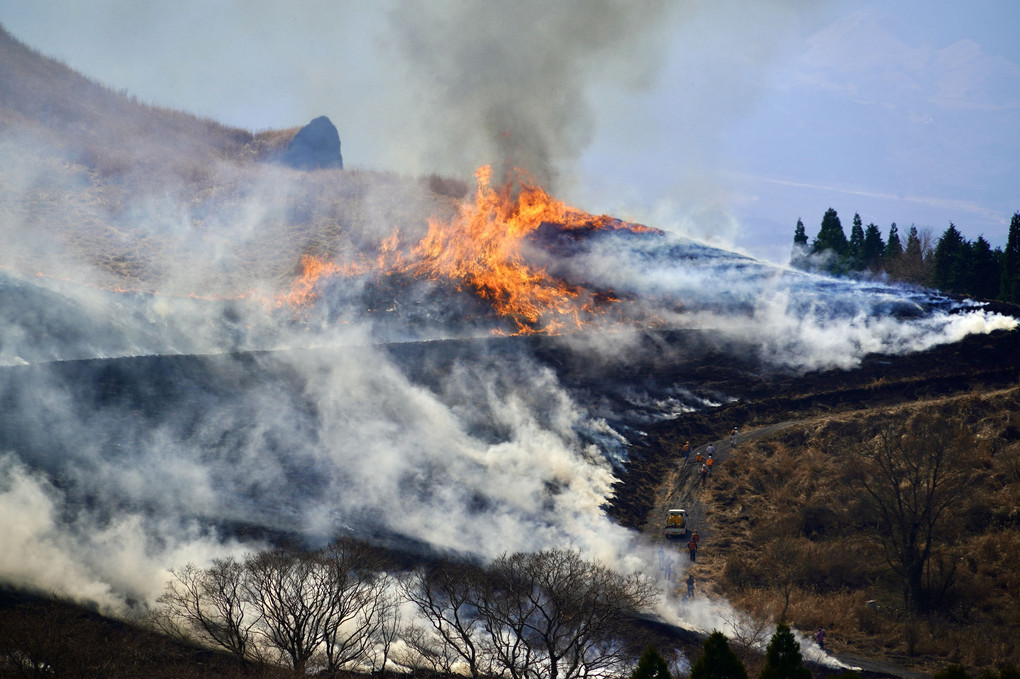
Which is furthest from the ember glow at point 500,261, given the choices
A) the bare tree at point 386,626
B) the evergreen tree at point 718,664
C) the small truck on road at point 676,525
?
the evergreen tree at point 718,664

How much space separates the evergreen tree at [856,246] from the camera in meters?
115

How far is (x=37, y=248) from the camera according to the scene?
261 ft

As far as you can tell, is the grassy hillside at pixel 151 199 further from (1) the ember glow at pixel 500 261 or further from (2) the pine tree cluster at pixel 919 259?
(2) the pine tree cluster at pixel 919 259

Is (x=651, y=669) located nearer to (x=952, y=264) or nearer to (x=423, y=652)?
(x=423, y=652)

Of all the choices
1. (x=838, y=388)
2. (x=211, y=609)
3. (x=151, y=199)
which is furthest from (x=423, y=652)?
(x=151, y=199)

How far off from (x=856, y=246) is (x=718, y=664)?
101856 mm

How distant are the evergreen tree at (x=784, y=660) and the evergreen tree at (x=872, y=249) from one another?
3656 inches

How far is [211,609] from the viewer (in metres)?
43.0

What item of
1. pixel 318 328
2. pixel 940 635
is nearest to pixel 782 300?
pixel 940 635

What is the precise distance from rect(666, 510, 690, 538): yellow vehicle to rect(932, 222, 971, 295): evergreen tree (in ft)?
188

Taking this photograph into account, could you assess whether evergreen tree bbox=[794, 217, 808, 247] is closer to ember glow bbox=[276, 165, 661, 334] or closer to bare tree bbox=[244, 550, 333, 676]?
ember glow bbox=[276, 165, 661, 334]

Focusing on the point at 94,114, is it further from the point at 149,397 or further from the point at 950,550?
the point at 950,550

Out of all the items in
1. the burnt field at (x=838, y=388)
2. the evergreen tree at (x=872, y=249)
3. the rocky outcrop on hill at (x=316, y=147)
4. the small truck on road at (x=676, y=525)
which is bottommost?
the small truck on road at (x=676, y=525)

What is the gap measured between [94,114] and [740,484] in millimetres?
102644
